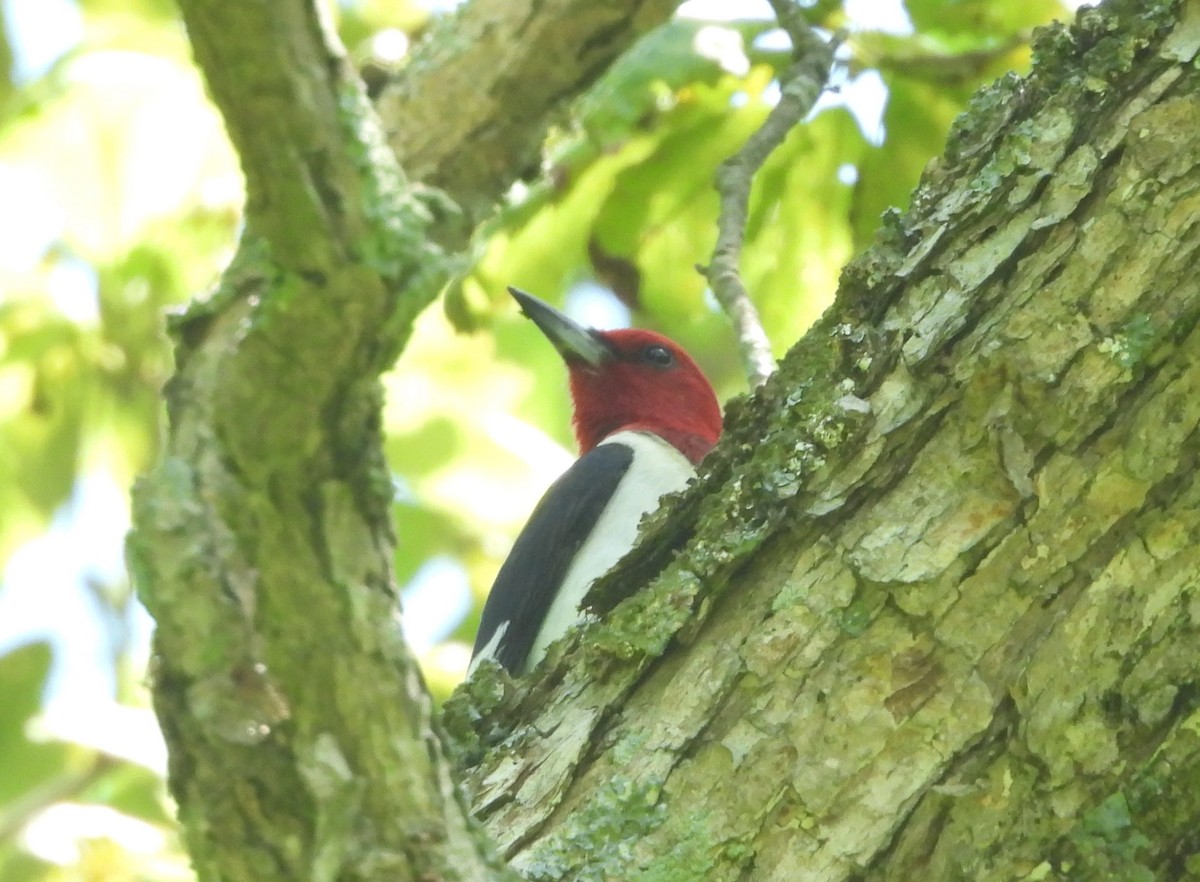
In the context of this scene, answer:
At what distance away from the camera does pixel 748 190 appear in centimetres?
322

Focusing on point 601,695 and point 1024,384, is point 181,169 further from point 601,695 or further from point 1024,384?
point 1024,384

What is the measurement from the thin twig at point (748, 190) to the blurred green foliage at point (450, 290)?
228 mm

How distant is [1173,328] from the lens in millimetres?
2039

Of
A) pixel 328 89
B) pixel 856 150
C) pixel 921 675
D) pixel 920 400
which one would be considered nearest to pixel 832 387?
pixel 920 400

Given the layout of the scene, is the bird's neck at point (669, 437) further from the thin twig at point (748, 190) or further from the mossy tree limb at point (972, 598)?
the mossy tree limb at point (972, 598)

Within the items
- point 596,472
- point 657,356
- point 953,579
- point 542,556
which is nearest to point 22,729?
point 542,556

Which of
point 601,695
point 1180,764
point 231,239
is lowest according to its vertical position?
point 1180,764

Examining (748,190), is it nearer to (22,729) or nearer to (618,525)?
(618,525)

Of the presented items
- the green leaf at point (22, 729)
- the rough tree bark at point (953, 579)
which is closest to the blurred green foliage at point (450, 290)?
the green leaf at point (22, 729)

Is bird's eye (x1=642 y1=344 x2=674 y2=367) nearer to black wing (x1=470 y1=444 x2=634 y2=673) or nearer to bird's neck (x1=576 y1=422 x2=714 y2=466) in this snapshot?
bird's neck (x1=576 y1=422 x2=714 y2=466)

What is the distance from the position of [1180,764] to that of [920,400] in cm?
57

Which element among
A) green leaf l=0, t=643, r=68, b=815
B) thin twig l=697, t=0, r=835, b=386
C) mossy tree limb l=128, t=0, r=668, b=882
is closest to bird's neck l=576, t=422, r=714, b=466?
thin twig l=697, t=0, r=835, b=386

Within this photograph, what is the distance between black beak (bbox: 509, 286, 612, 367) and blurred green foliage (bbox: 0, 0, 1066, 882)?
17 centimetres

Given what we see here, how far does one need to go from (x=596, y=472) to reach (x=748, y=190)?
1.34 metres
